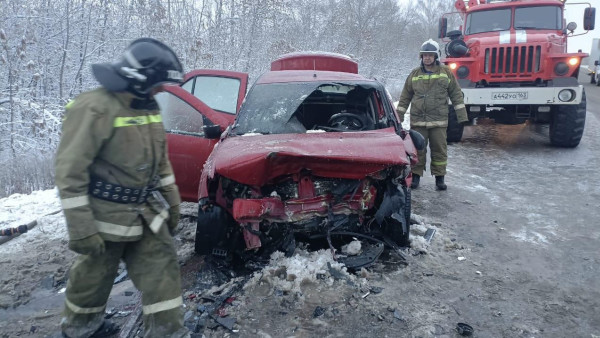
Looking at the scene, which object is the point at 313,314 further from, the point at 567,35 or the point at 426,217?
the point at 567,35

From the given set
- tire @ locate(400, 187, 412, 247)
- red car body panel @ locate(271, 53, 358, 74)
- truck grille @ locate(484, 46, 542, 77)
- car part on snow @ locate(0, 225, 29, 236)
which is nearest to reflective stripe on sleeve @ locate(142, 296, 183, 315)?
tire @ locate(400, 187, 412, 247)

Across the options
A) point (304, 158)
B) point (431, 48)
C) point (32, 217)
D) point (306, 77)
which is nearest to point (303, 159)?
point (304, 158)

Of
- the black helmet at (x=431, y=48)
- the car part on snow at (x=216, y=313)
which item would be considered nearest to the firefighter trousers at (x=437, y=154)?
the black helmet at (x=431, y=48)

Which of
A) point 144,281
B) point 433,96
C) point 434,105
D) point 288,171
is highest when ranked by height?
point 433,96

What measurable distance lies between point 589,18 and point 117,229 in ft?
31.2

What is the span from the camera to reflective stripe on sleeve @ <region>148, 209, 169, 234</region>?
7.62 feet

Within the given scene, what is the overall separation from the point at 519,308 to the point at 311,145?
1.87 meters

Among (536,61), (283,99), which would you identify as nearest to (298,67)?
(283,99)

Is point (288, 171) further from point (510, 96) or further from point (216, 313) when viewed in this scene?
point (510, 96)

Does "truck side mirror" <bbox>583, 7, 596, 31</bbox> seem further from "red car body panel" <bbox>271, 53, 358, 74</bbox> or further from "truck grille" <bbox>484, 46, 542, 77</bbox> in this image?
"red car body panel" <bbox>271, 53, 358, 74</bbox>

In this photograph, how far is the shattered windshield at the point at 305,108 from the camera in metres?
4.05

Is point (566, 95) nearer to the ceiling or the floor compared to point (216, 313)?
nearer to the ceiling

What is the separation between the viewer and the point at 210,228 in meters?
3.44

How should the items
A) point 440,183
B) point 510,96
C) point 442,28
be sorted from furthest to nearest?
point 442,28, point 510,96, point 440,183
